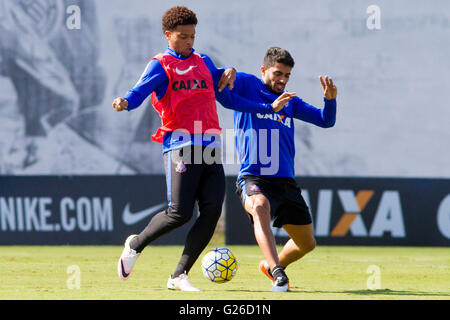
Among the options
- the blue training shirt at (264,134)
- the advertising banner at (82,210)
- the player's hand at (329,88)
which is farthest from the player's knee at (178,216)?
the advertising banner at (82,210)

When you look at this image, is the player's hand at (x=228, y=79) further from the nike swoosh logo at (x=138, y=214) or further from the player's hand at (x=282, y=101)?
the nike swoosh logo at (x=138, y=214)

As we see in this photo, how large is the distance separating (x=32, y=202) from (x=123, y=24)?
294 inches

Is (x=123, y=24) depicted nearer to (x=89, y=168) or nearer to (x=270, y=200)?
(x=89, y=168)

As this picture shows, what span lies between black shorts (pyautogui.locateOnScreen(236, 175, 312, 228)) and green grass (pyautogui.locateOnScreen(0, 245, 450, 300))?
626mm

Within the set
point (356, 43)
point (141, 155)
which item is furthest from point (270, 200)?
point (356, 43)

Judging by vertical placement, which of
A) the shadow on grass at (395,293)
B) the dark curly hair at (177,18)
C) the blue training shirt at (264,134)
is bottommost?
the shadow on grass at (395,293)

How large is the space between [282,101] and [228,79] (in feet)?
1.62

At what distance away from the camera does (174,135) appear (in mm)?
6543

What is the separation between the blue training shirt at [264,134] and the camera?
7105 mm

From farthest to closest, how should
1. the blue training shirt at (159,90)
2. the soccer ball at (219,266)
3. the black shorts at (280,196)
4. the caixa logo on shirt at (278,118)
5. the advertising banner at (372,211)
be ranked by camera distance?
1. the advertising banner at (372,211)
2. the caixa logo on shirt at (278,118)
3. the black shorts at (280,196)
4. the soccer ball at (219,266)
5. the blue training shirt at (159,90)

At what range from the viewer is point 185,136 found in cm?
650

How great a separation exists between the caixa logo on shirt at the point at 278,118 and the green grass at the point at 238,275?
1.49 m

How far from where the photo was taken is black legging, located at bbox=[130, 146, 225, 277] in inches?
254

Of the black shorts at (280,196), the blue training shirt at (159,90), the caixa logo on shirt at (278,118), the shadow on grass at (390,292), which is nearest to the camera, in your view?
the blue training shirt at (159,90)
